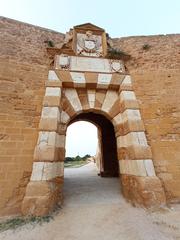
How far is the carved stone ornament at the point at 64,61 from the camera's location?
14.4 ft

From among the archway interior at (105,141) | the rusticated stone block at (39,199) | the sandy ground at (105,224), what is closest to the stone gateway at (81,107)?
the rusticated stone block at (39,199)

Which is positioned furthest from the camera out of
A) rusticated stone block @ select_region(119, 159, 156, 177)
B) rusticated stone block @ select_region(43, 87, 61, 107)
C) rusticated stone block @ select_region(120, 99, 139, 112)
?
rusticated stone block @ select_region(120, 99, 139, 112)

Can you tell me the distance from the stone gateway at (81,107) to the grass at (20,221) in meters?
0.10

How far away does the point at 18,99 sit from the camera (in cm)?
389

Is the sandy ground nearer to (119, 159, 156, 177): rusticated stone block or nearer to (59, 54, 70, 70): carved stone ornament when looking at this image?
(119, 159, 156, 177): rusticated stone block

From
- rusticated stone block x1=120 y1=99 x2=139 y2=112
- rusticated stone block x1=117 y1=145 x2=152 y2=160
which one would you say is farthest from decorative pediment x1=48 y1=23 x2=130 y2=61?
rusticated stone block x1=117 y1=145 x2=152 y2=160

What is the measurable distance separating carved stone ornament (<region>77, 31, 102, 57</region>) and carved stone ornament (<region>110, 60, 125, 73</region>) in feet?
1.64

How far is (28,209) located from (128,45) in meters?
5.46

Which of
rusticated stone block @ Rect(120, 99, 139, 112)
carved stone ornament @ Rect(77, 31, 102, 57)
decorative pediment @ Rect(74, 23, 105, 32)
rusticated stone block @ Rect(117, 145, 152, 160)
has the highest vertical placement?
decorative pediment @ Rect(74, 23, 105, 32)

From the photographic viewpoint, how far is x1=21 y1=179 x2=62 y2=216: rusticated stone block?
2842 mm

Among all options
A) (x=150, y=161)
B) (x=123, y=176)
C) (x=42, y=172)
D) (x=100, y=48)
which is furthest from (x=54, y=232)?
(x=100, y=48)

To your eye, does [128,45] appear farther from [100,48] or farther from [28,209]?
[28,209]

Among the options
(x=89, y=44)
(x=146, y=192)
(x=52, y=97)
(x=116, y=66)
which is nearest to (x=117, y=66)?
(x=116, y=66)

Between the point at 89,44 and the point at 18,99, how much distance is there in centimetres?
273
